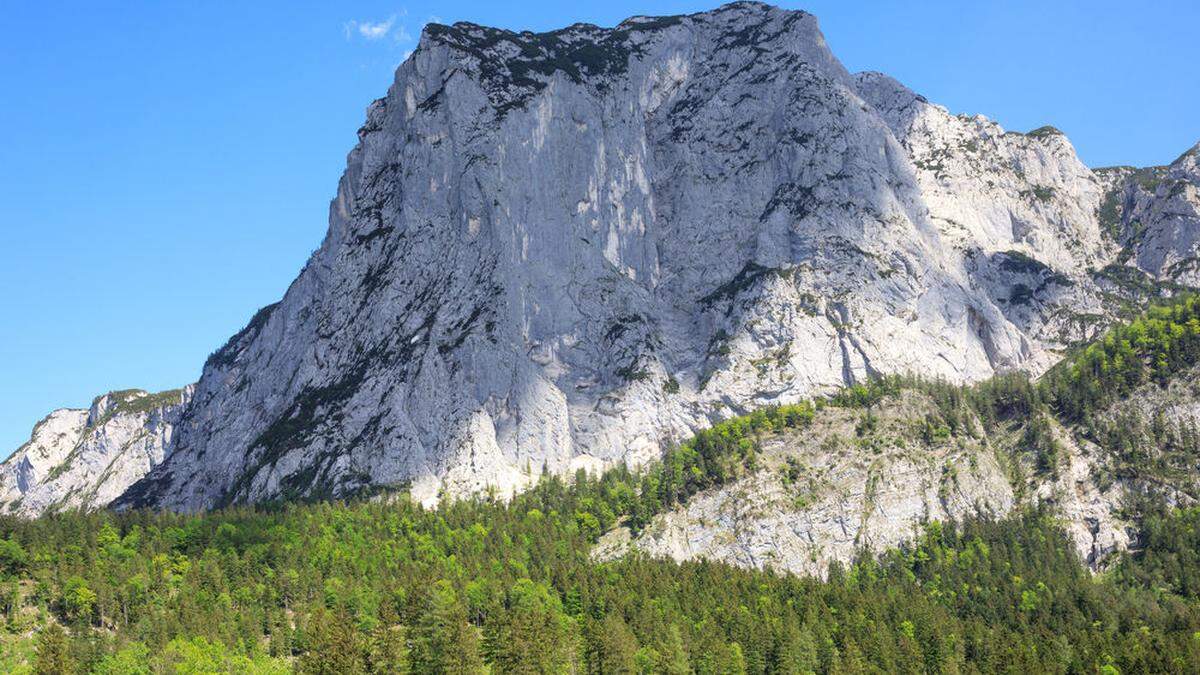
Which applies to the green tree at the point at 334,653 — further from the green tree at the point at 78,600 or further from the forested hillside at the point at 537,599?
the green tree at the point at 78,600

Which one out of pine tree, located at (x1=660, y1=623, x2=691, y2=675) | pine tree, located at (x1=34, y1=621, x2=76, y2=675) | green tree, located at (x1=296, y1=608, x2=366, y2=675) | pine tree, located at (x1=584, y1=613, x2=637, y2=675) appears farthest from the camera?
pine tree, located at (x1=660, y1=623, x2=691, y2=675)

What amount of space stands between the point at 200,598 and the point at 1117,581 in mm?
133541

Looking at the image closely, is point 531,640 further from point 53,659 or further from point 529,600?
point 53,659

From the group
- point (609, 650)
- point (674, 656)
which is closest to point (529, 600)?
point (674, 656)

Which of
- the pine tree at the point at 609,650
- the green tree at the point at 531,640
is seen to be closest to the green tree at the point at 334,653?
the green tree at the point at 531,640

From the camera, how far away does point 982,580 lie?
579 ft

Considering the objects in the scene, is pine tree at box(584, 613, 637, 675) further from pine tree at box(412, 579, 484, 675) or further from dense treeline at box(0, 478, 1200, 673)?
pine tree at box(412, 579, 484, 675)

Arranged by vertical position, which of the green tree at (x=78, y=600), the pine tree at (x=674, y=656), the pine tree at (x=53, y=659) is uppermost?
the green tree at (x=78, y=600)

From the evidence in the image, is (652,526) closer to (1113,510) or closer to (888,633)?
(888,633)

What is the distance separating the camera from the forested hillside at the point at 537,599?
116 meters

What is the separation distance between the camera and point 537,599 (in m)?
143

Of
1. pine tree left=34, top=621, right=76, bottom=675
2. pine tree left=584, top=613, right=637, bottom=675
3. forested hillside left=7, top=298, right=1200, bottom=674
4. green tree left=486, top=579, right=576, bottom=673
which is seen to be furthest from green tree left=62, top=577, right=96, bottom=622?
pine tree left=584, top=613, right=637, bottom=675

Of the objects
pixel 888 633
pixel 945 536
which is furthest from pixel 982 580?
pixel 888 633

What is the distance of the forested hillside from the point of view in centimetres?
11625
